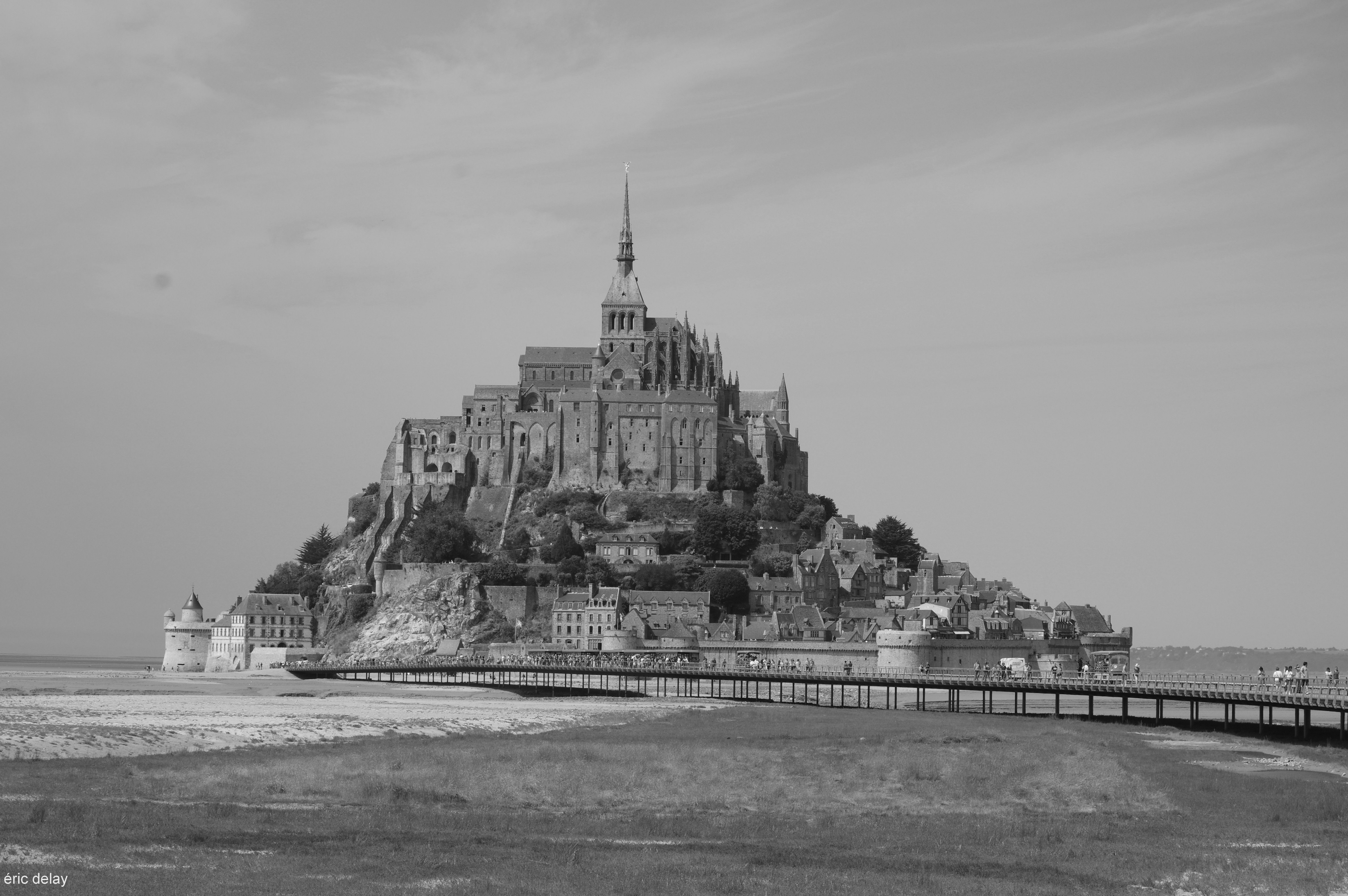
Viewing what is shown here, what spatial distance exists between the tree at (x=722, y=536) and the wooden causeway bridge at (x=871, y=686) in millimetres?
28927

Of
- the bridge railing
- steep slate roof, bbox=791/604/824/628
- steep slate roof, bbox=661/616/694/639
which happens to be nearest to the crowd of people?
the bridge railing

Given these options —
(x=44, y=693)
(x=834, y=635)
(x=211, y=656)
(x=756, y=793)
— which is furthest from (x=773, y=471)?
(x=756, y=793)

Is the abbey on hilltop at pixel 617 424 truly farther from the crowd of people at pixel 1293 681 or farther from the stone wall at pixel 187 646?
the crowd of people at pixel 1293 681

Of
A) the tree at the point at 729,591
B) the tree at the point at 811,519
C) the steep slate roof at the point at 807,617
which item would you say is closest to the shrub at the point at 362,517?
the tree at the point at 811,519

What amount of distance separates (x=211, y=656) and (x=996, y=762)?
11652 centimetres

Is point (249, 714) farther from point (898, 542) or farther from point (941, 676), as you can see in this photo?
point (898, 542)

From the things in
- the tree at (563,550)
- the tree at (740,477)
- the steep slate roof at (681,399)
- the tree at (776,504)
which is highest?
the steep slate roof at (681,399)

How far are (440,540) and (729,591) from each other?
29.7m

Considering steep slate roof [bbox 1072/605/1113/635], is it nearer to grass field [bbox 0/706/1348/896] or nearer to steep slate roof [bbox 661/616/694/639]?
steep slate roof [bbox 661/616/694/639]

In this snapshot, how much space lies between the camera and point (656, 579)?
472 feet

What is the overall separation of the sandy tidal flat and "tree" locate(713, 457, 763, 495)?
188ft

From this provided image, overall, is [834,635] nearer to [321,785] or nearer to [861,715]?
[861,715]

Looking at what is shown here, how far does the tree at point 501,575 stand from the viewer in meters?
146

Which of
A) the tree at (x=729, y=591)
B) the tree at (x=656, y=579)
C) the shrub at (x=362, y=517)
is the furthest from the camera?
the shrub at (x=362, y=517)
